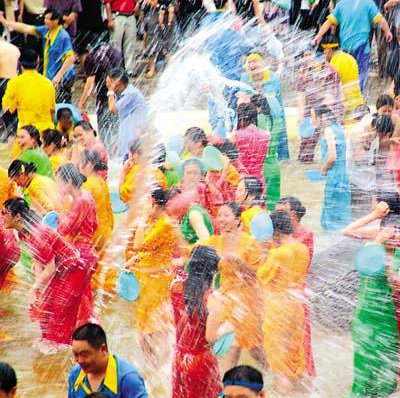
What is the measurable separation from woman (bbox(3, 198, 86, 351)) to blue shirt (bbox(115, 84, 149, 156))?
2.72m

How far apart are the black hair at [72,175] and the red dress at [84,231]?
0.54 feet

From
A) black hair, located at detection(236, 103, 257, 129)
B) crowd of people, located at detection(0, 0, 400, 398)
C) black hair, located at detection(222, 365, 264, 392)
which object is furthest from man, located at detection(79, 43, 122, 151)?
black hair, located at detection(222, 365, 264, 392)

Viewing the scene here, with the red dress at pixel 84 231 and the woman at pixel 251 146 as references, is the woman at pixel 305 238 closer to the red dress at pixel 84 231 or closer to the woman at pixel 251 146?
the red dress at pixel 84 231

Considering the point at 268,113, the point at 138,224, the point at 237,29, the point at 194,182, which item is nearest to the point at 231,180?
the point at 194,182

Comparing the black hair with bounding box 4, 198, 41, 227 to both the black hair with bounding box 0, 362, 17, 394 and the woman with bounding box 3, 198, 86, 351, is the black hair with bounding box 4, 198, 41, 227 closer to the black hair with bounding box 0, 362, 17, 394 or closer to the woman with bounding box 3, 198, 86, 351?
the woman with bounding box 3, 198, 86, 351

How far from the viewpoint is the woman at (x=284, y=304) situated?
6.74m

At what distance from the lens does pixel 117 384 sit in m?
5.25

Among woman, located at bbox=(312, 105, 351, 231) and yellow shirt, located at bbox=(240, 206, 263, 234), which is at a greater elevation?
yellow shirt, located at bbox=(240, 206, 263, 234)

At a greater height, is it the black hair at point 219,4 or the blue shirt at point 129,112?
the blue shirt at point 129,112

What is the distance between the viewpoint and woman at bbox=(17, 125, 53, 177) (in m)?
9.17

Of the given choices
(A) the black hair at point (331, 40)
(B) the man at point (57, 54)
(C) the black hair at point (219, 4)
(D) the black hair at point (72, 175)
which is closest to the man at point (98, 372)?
(D) the black hair at point (72, 175)

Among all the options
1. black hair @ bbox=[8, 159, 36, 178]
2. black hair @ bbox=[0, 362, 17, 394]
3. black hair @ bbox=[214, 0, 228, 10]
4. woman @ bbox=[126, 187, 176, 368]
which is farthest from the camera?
black hair @ bbox=[214, 0, 228, 10]

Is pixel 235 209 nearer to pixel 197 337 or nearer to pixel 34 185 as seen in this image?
pixel 197 337

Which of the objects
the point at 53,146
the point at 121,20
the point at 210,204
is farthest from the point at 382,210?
the point at 121,20
